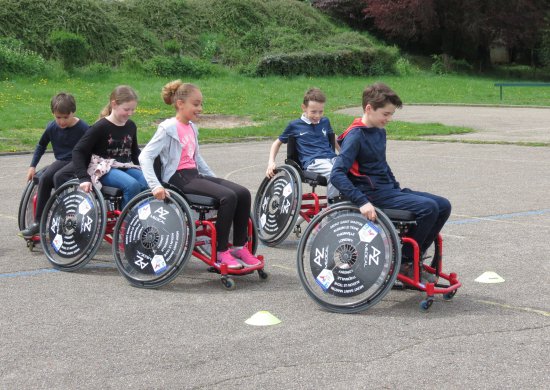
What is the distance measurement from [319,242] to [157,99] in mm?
20895

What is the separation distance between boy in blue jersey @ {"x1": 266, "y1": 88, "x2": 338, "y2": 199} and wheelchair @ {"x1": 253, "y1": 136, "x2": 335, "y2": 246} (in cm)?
8

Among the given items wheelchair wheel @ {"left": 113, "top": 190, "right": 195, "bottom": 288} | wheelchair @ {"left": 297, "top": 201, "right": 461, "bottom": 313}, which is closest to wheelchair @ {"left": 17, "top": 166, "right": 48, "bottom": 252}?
wheelchair wheel @ {"left": 113, "top": 190, "right": 195, "bottom": 288}

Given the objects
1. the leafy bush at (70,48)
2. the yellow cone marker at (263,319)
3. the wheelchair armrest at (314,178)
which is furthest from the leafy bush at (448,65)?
the yellow cone marker at (263,319)

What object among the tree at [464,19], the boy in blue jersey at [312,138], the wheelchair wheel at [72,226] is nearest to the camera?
the wheelchair wheel at [72,226]

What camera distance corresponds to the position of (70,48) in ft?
106

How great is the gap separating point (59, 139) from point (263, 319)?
352cm

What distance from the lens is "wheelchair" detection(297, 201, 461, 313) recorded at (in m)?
6.09

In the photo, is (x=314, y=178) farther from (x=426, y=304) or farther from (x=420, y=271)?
(x=426, y=304)

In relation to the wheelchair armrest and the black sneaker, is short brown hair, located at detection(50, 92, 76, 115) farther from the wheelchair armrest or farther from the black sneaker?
the wheelchair armrest

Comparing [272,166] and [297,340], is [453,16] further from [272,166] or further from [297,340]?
[297,340]

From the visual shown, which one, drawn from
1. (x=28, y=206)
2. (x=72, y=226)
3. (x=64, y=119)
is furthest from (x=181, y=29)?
(x=72, y=226)

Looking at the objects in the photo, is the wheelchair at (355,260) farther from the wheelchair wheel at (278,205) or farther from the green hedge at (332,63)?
the green hedge at (332,63)

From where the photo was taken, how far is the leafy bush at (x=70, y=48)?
3228cm

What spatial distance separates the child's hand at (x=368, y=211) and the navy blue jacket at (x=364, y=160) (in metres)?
0.36
